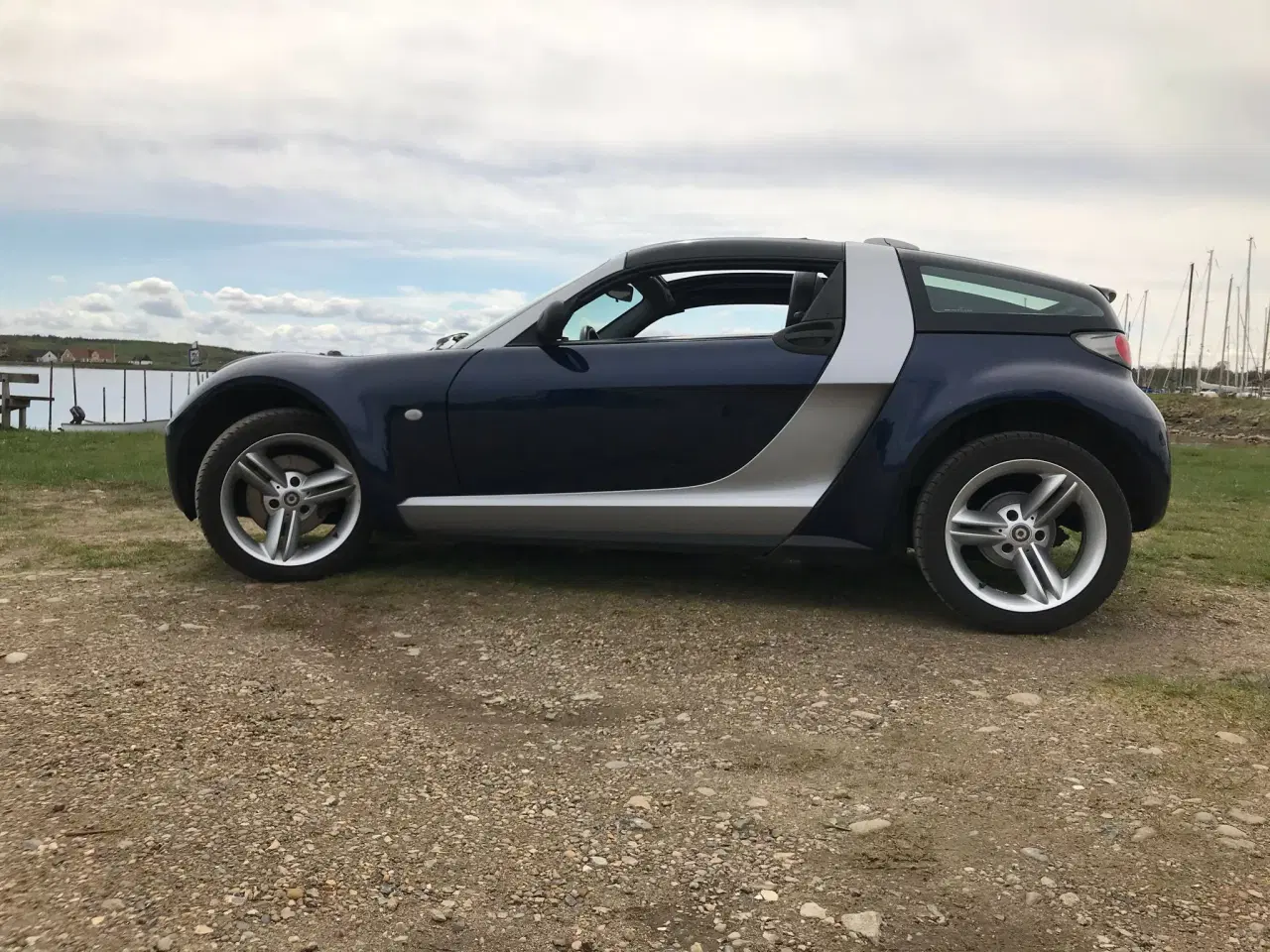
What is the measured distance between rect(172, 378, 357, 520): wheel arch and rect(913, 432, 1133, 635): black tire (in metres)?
2.51

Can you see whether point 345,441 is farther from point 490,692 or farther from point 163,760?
point 163,760

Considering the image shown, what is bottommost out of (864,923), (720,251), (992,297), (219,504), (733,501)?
(864,923)

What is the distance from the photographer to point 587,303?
3.77m

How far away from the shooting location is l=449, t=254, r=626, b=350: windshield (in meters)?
3.78

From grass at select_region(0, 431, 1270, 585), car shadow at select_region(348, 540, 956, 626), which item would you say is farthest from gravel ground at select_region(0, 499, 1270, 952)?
grass at select_region(0, 431, 1270, 585)

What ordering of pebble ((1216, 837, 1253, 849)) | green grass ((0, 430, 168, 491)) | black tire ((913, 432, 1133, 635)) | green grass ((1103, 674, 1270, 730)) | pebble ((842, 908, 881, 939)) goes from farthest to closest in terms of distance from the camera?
green grass ((0, 430, 168, 491))
black tire ((913, 432, 1133, 635))
green grass ((1103, 674, 1270, 730))
pebble ((1216, 837, 1253, 849))
pebble ((842, 908, 881, 939))

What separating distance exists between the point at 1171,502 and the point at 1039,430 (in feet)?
14.7

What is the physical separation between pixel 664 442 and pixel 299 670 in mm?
1549

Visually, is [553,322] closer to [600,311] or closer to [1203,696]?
[600,311]

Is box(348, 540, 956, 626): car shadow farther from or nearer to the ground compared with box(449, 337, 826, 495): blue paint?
nearer to the ground

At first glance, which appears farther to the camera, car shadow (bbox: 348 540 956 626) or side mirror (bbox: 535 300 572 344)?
car shadow (bbox: 348 540 956 626)

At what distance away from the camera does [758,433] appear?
348cm

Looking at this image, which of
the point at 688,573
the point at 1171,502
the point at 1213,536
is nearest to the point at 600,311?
the point at 688,573

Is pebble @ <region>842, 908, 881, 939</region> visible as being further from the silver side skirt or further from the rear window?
the rear window
